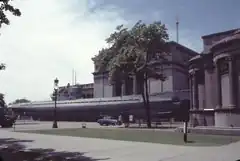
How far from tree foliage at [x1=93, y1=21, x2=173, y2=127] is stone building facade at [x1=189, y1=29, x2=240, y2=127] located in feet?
18.3

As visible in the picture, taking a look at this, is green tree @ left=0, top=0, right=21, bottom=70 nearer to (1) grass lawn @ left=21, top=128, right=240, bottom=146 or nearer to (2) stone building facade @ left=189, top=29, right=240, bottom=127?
(1) grass lawn @ left=21, top=128, right=240, bottom=146

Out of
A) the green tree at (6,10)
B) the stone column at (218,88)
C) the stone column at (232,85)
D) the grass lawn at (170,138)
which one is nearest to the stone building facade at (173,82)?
the stone column at (218,88)

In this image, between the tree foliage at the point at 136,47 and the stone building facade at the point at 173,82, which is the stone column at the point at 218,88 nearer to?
the tree foliage at the point at 136,47

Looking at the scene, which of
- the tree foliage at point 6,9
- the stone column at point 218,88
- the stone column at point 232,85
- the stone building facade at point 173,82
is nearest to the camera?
the tree foliage at point 6,9

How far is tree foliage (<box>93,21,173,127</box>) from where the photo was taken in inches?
1911

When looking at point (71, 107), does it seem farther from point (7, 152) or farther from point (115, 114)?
point (7, 152)

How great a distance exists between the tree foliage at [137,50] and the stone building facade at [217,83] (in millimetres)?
5568

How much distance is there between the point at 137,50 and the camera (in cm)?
4872

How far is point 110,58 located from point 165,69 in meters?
33.1

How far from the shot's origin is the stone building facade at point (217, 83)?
118ft

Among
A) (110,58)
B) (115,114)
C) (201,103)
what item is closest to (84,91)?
(115,114)

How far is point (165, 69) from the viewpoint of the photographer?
274 feet

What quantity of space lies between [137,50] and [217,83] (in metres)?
13.3

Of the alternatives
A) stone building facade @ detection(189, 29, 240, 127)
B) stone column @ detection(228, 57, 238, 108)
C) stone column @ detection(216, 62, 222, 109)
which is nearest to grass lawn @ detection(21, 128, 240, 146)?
stone building facade @ detection(189, 29, 240, 127)
